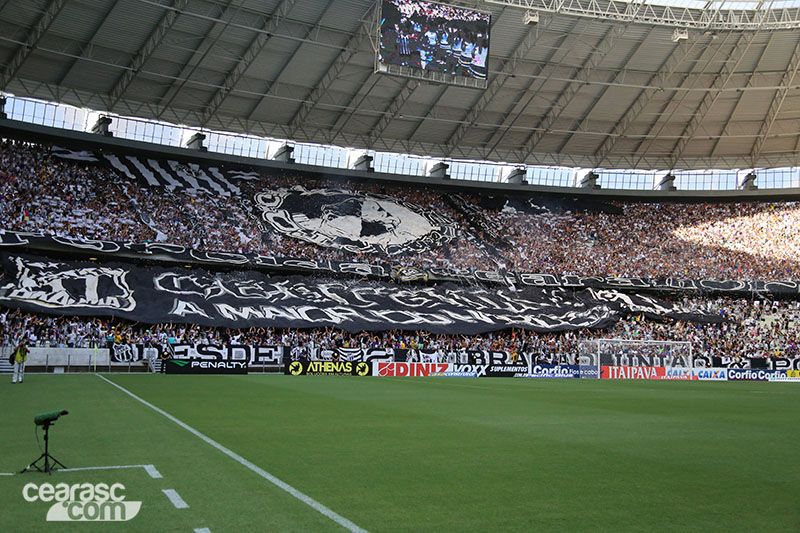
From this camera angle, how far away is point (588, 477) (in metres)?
9.40

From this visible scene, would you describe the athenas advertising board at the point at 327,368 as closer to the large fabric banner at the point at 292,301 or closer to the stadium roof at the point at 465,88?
the large fabric banner at the point at 292,301

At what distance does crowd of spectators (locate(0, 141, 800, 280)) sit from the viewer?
4816 cm

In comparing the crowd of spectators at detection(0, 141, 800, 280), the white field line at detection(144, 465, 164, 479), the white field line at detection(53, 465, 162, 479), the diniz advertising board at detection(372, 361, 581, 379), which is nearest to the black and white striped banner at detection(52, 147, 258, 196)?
the crowd of spectators at detection(0, 141, 800, 280)

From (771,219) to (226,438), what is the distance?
61.0 m

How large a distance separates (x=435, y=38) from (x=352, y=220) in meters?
21.7

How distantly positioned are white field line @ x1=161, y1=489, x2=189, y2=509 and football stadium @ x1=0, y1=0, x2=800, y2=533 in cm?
294

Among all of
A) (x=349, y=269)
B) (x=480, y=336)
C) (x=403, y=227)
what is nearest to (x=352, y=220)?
(x=403, y=227)

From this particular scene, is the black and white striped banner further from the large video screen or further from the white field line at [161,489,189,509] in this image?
the white field line at [161,489,189,509]

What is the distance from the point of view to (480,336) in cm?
4909

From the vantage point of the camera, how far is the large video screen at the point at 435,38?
37.6 m

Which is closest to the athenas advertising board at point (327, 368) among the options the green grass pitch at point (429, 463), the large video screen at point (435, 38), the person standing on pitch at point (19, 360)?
the person standing on pitch at point (19, 360)

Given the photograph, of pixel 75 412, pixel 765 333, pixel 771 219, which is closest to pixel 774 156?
pixel 771 219

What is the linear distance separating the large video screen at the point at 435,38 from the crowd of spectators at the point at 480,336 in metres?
16.0

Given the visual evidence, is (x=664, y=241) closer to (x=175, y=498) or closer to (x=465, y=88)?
(x=465, y=88)
